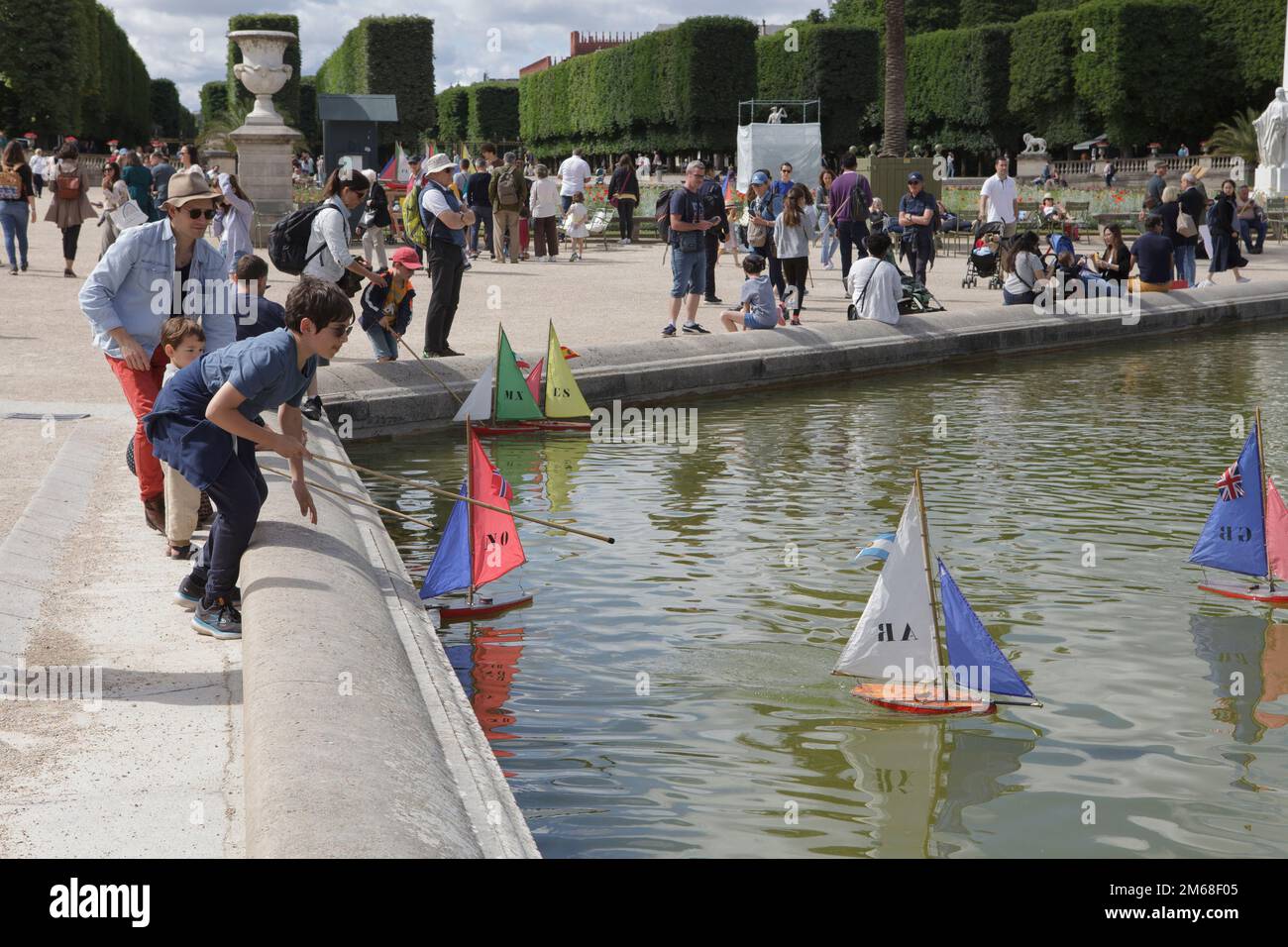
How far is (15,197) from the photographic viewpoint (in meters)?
16.9

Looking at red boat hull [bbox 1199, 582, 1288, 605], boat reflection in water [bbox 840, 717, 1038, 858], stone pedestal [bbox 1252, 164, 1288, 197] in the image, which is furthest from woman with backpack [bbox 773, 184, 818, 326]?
stone pedestal [bbox 1252, 164, 1288, 197]

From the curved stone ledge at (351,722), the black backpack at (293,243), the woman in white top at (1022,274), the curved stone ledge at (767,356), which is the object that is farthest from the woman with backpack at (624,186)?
the curved stone ledge at (351,722)

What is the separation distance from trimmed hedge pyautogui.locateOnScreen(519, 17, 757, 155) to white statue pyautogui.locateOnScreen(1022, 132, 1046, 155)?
8.89 metres

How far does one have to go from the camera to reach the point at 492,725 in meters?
5.18

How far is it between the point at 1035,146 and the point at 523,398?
133 feet

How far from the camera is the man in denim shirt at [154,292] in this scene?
5.81 metres

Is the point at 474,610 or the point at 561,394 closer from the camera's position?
the point at 474,610

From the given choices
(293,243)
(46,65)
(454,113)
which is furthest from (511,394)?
(454,113)

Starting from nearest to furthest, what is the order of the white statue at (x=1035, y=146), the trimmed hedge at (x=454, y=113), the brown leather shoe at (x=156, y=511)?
the brown leather shoe at (x=156, y=511) → the white statue at (x=1035, y=146) → the trimmed hedge at (x=454, y=113)

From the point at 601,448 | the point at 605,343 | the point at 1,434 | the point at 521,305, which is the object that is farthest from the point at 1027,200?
the point at 1,434

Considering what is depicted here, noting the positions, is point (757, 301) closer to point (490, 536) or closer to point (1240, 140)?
point (490, 536)

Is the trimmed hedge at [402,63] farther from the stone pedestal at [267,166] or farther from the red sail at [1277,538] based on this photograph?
the red sail at [1277,538]
